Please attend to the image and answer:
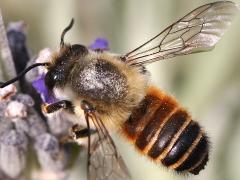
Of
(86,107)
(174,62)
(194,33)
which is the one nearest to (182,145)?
(86,107)

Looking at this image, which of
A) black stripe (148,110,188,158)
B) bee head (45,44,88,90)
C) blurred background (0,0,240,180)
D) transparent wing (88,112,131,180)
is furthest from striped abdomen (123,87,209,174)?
blurred background (0,0,240,180)

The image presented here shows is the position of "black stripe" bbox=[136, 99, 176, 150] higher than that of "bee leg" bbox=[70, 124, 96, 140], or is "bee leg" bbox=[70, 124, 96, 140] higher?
"black stripe" bbox=[136, 99, 176, 150]

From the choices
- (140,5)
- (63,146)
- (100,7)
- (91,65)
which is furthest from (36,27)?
(91,65)

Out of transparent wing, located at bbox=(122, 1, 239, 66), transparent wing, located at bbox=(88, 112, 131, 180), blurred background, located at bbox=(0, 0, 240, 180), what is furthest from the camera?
blurred background, located at bbox=(0, 0, 240, 180)

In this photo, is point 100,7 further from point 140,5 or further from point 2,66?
point 2,66

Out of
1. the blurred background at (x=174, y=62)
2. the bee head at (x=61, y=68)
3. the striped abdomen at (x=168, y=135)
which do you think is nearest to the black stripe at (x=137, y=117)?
the striped abdomen at (x=168, y=135)

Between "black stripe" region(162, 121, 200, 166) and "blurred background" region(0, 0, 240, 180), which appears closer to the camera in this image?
"black stripe" region(162, 121, 200, 166)

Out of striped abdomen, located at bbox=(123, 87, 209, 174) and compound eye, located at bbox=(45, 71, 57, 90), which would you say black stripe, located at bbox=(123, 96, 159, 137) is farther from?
compound eye, located at bbox=(45, 71, 57, 90)
